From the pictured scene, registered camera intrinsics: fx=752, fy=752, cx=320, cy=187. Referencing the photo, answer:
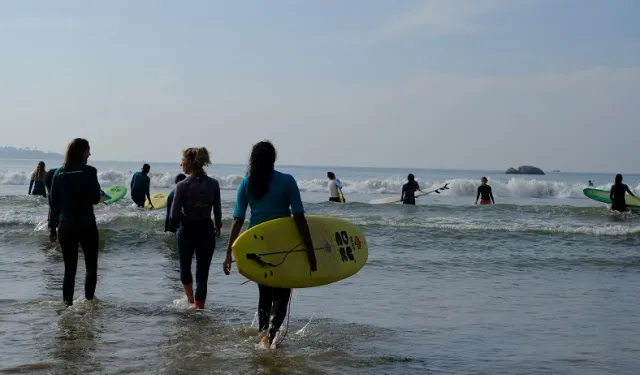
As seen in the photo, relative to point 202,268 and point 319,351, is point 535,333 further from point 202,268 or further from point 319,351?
point 202,268

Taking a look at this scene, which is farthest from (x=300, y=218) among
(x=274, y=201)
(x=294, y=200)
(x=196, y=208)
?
(x=196, y=208)

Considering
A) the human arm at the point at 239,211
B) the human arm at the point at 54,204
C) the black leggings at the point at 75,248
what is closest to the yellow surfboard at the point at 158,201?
the black leggings at the point at 75,248

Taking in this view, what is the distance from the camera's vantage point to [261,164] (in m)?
5.55

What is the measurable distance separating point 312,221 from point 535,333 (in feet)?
7.73

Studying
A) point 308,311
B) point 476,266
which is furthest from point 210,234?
point 476,266

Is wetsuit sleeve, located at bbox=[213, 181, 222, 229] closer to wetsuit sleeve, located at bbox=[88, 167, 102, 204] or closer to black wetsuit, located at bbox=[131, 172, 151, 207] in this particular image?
wetsuit sleeve, located at bbox=[88, 167, 102, 204]

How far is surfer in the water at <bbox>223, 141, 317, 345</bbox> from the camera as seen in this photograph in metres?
5.57

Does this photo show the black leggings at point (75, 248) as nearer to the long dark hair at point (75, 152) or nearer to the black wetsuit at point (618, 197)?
the long dark hair at point (75, 152)

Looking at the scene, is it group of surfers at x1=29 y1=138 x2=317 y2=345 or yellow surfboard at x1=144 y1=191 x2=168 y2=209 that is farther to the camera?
yellow surfboard at x1=144 y1=191 x2=168 y2=209

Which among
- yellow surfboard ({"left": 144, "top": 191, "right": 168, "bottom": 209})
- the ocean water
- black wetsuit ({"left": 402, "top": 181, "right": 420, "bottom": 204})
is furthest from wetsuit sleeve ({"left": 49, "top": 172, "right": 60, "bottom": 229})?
black wetsuit ({"left": 402, "top": 181, "right": 420, "bottom": 204})

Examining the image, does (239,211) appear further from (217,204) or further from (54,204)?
(54,204)

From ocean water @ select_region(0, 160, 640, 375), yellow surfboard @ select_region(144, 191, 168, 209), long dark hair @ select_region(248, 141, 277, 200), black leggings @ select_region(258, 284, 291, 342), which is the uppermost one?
long dark hair @ select_region(248, 141, 277, 200)

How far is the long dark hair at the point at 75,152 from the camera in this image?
6980 mm

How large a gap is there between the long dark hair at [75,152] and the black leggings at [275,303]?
91.8 inches
